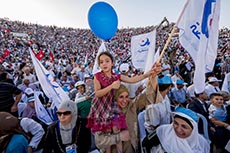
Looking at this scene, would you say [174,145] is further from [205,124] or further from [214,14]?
[214,14]

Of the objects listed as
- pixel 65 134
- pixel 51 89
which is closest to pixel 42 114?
pixel 51 89

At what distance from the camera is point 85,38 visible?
41688 mm

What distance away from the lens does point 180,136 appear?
93.6 inches

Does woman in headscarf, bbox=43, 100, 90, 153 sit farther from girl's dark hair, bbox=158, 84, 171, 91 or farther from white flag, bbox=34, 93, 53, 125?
white flag, bbox=34, 93, 53, 125

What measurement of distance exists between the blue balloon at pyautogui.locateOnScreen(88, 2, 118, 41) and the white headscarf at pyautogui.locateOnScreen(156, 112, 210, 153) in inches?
93.5

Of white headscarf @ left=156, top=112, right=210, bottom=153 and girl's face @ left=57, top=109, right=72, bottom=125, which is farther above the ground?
girl's face @ left=57, top=109, right=72, bottom=125

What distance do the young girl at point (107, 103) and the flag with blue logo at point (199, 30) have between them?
2.25 feet

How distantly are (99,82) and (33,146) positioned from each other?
1.22 m

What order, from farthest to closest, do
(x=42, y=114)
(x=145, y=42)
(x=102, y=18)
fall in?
1. (x=145, y=42)
2. (x=102, y=18)
3. (x=42, y=114)

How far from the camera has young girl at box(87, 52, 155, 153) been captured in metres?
2.45

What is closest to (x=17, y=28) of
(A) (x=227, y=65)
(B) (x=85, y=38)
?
(B) (x=85, y=38)

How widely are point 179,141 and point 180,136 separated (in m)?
0.05

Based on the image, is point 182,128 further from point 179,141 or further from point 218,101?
point 218,101

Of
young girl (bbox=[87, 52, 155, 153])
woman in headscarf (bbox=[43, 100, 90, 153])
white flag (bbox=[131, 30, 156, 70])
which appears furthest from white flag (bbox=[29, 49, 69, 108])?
white flag (bbox=[131, 30, 156, 70])
